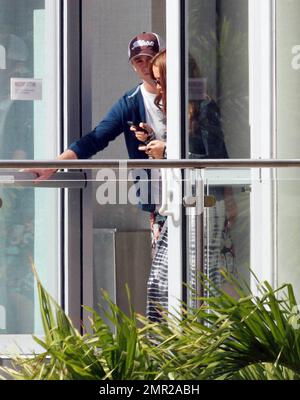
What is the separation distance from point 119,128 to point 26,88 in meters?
0.48

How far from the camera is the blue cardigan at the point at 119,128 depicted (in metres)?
5.57

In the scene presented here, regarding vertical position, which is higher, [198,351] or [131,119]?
[131,119]

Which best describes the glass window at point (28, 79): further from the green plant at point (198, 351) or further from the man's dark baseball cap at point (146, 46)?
the green plant at point (198, 351)

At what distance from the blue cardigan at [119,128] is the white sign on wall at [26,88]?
34 centimetres

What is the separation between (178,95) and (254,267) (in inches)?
45.6

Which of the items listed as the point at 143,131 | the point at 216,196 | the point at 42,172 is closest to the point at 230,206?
the point at 216,196

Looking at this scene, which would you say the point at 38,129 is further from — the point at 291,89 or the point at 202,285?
the point at 202,285

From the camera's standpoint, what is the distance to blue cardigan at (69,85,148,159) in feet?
18.3

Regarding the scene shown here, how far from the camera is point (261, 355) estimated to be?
363 cm

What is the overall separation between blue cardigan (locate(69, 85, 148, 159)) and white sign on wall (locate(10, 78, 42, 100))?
1.11 ft

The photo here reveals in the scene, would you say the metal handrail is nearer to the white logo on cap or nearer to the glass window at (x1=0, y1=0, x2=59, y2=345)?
the glass window at (x1=0, y1=0, x2=59, y2=345)

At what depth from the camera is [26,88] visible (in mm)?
5723

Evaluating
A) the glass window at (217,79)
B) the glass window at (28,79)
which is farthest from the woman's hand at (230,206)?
the glass window at (28,79)

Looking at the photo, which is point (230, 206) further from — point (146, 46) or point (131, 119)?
point (146, 46)
